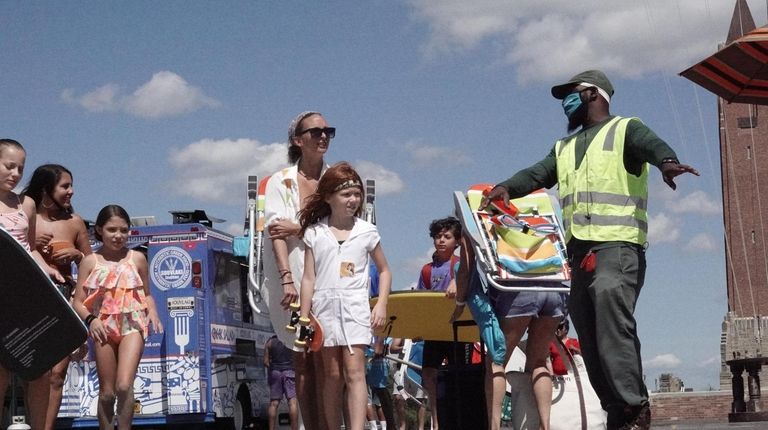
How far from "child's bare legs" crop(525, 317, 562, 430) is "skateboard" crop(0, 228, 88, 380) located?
336 centimetres

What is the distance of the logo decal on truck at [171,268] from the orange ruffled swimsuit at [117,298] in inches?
197

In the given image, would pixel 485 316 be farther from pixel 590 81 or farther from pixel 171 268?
pixel 171 268

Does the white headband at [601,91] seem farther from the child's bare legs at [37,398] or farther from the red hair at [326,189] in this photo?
the child's bare legs at [37,398]

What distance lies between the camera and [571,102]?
7.04 m

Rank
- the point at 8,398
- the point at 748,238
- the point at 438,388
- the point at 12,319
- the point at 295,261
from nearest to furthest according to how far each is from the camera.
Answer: the point at 12,319, the point at 295,261, the point at 438,388, the point at 8,398, the point at 748,238

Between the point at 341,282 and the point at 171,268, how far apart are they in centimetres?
676

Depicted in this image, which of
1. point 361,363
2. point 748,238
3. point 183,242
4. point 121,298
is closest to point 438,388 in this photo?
point 361,363

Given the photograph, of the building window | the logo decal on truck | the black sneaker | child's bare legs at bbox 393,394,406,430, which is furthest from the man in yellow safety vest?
the building window

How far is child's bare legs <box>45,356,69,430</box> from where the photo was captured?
8.20m

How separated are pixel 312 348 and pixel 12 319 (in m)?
2.01

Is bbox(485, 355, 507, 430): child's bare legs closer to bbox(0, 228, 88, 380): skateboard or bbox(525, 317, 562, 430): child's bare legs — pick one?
bbox(525, 317, 562, 430): child's bare legs

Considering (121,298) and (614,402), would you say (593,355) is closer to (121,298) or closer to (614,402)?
(614,402)

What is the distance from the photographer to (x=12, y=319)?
613 cm

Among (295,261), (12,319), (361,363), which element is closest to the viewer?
(12,319)
